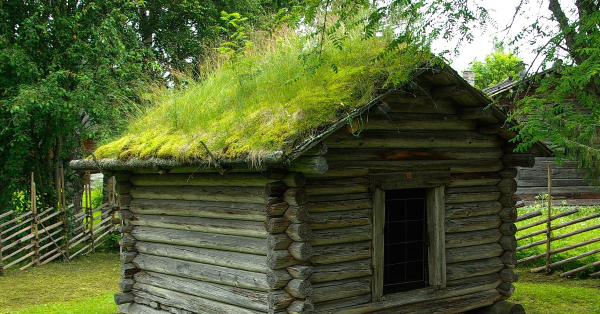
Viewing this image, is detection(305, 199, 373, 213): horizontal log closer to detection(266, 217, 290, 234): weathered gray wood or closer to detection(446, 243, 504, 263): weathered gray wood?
detection(266, 217, 290, 234): weathered gray wood

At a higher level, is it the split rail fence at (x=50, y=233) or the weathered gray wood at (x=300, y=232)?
the weathered gray wood at (x=300, y=232)

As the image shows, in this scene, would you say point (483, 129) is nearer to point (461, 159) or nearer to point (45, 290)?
point (461, 159)

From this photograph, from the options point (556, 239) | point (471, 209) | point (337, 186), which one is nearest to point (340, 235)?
point (337, 186)

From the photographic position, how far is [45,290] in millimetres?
13227

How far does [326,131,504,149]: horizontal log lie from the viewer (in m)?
7.30

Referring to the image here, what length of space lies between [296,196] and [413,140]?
2143 mm

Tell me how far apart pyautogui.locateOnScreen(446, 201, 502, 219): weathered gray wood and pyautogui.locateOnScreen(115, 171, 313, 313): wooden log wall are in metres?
2.75

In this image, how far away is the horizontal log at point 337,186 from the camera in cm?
708

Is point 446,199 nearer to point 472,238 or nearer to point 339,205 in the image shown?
point 472,238

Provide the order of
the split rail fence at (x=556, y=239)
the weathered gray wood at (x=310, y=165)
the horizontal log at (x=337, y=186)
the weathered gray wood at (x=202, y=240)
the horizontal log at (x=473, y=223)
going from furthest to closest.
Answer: the split rail fence at (x=556, y=239) → the horizontal log at (x=473, y=223) → the weathered gray wood at (x=202, y=240) → the horizontal log at (x=337, y=186) → the weathered gray wood at (x=310, y=165)

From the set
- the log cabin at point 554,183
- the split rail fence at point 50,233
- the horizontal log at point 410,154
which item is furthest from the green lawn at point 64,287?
the log cabin at point 554,183

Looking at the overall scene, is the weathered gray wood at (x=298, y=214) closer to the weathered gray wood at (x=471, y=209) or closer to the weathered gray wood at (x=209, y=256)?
the weathered gray wood at (x=209, y=256)

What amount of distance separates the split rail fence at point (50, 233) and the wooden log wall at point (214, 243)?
737 centimetres

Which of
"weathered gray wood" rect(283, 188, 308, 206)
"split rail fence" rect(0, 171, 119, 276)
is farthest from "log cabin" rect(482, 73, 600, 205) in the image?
"weathered gray wood" rect(283, 188, 308, 206)
